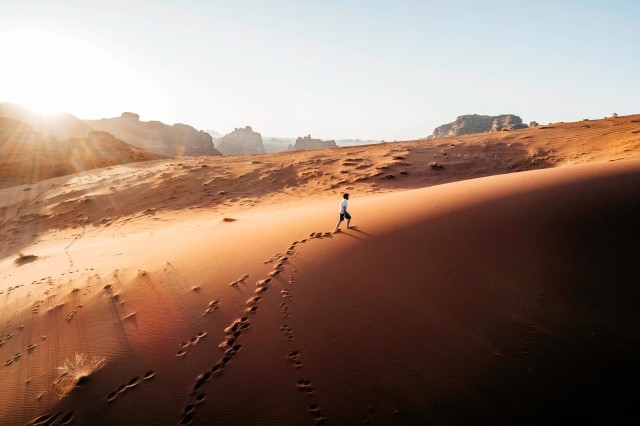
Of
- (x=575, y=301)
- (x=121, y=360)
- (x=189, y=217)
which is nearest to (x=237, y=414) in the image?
(x=121, y=360)

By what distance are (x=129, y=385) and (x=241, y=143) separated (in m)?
128

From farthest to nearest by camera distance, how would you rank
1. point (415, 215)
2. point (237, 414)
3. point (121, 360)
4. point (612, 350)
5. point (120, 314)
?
1. point (415, 215)
2. point (120, 314)
3. point (121, 360)
4. point (612, 350)
5. point (237, 414)

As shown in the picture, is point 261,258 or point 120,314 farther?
point 261,258

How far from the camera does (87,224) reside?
19.5m

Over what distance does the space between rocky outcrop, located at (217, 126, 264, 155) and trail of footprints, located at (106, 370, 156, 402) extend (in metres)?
121

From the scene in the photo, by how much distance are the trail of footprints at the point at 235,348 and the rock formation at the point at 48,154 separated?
3790cm

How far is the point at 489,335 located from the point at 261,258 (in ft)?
18.2

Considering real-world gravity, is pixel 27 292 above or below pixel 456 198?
below

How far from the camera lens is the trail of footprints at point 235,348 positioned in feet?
14.0

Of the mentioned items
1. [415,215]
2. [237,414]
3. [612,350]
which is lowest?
[237,414]

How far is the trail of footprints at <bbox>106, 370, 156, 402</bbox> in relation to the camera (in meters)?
4.62

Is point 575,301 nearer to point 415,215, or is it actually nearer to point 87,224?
point 415,215

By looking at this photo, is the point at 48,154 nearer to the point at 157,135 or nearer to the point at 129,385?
the point at 129,385

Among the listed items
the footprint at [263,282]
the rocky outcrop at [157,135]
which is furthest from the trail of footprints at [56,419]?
the rocky outcrop at [157,135]
